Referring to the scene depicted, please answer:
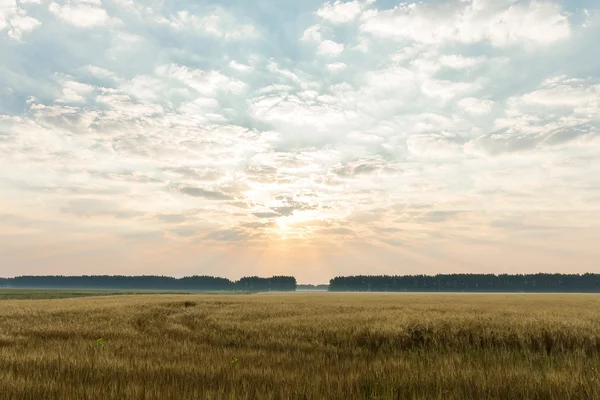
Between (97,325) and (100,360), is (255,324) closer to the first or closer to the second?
(97,325)

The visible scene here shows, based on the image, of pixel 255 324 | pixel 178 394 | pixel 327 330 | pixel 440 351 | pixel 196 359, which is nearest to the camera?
pixel 178 394

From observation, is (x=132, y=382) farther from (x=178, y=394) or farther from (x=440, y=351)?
(x=440, y=351)

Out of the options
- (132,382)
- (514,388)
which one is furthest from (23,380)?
(514,388)

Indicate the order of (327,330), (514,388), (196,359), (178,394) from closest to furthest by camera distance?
(178,394) → (514,388) → (196,359) → (327,330)

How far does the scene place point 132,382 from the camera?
270 inches

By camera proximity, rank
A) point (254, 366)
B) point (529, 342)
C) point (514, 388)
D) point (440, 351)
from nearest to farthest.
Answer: point (514, 388) < point (254, 366) < point (440, 351) < point (529, 342)

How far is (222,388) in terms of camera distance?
6277 mm

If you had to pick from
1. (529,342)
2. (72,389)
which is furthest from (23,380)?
(529,342)

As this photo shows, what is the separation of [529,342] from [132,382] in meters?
12.1

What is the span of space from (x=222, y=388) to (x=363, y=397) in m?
2.04

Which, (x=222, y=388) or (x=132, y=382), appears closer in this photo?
(x=222, y=388)

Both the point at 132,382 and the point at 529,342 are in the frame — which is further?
the point at 529,342

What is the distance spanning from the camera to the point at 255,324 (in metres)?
18.4

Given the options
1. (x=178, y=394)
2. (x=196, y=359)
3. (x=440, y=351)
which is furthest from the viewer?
(x=440, y=351)
